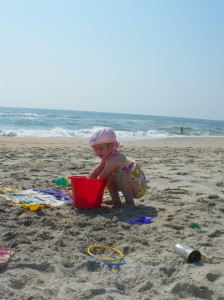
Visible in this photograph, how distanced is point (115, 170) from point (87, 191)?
38 centimetres

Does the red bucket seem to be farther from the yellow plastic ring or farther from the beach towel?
the yellow plastic ring

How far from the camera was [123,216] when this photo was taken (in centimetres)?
378

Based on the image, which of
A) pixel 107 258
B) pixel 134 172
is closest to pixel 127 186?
pixel 134 172

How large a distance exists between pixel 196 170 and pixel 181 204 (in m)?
2.50

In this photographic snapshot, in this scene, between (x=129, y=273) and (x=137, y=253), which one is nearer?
(x=129, y=273)

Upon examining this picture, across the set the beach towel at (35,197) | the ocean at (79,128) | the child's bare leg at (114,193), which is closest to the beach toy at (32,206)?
the beach towel at (35,197)

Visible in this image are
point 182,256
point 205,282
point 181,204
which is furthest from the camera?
point 181,204

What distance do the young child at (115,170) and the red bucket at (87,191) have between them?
5.7 inches

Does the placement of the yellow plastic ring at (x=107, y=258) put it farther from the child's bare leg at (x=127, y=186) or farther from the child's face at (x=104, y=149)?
the child's face at (x=104, y=149)

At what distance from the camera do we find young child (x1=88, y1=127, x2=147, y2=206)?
397 cm

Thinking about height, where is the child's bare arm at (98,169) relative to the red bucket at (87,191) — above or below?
above

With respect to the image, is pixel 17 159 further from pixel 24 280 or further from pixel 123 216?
pixel 24 280

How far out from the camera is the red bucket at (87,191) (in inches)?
153

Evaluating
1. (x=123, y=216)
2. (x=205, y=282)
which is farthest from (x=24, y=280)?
(x=123, y=216)
